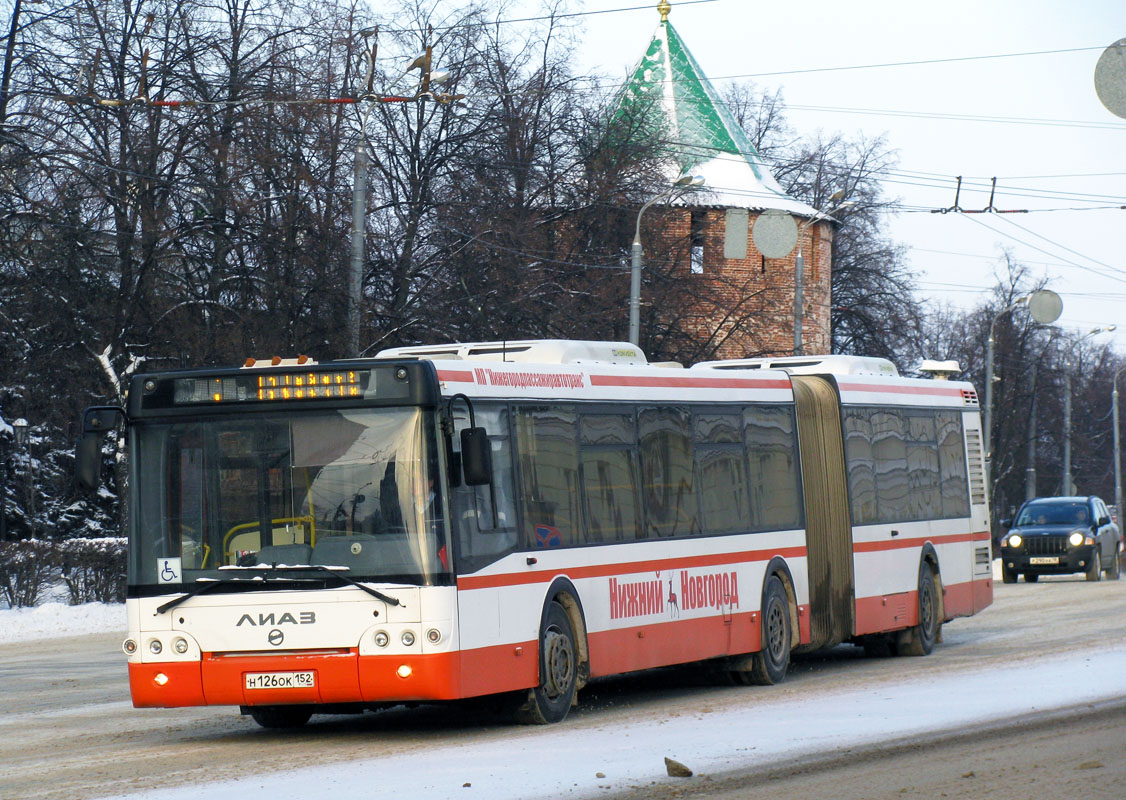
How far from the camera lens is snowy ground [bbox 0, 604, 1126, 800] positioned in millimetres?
9078

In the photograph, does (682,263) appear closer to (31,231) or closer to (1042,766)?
(31,231)

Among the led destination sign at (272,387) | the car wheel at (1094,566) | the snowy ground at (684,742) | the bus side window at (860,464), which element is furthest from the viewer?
the car wheel at (1094,566)

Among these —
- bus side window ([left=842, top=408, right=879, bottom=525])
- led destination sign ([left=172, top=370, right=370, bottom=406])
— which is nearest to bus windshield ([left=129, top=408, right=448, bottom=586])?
led destination sign ([left=172, top=370, right=370, bottom=406])

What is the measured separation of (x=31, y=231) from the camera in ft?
98.3

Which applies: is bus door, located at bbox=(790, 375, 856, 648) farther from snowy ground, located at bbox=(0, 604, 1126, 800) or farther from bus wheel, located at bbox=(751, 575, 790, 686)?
snowy ground, located at bbox=(0, 604, 1126, 800)

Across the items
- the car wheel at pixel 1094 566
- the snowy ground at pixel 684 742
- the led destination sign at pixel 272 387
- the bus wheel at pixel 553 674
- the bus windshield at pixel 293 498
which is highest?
the led destination sign at pixel 272 387

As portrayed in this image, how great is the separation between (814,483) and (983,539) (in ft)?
15.7

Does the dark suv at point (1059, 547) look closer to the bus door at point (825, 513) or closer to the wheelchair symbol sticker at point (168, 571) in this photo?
the bus door at point (825, 513)

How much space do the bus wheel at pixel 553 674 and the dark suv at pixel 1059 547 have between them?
24262 mm

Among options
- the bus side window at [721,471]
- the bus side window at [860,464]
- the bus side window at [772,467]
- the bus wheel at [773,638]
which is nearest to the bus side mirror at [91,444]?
the bus side window at [721,471]

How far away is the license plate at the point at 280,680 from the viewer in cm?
1130

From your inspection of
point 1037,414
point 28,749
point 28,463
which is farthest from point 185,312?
point 1037,414

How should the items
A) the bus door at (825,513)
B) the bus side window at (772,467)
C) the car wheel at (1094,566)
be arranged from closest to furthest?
the bus side window at (772,467) → the bus door at (825,513) → the car wheel at (1094,566)

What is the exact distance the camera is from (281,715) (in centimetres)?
1271
